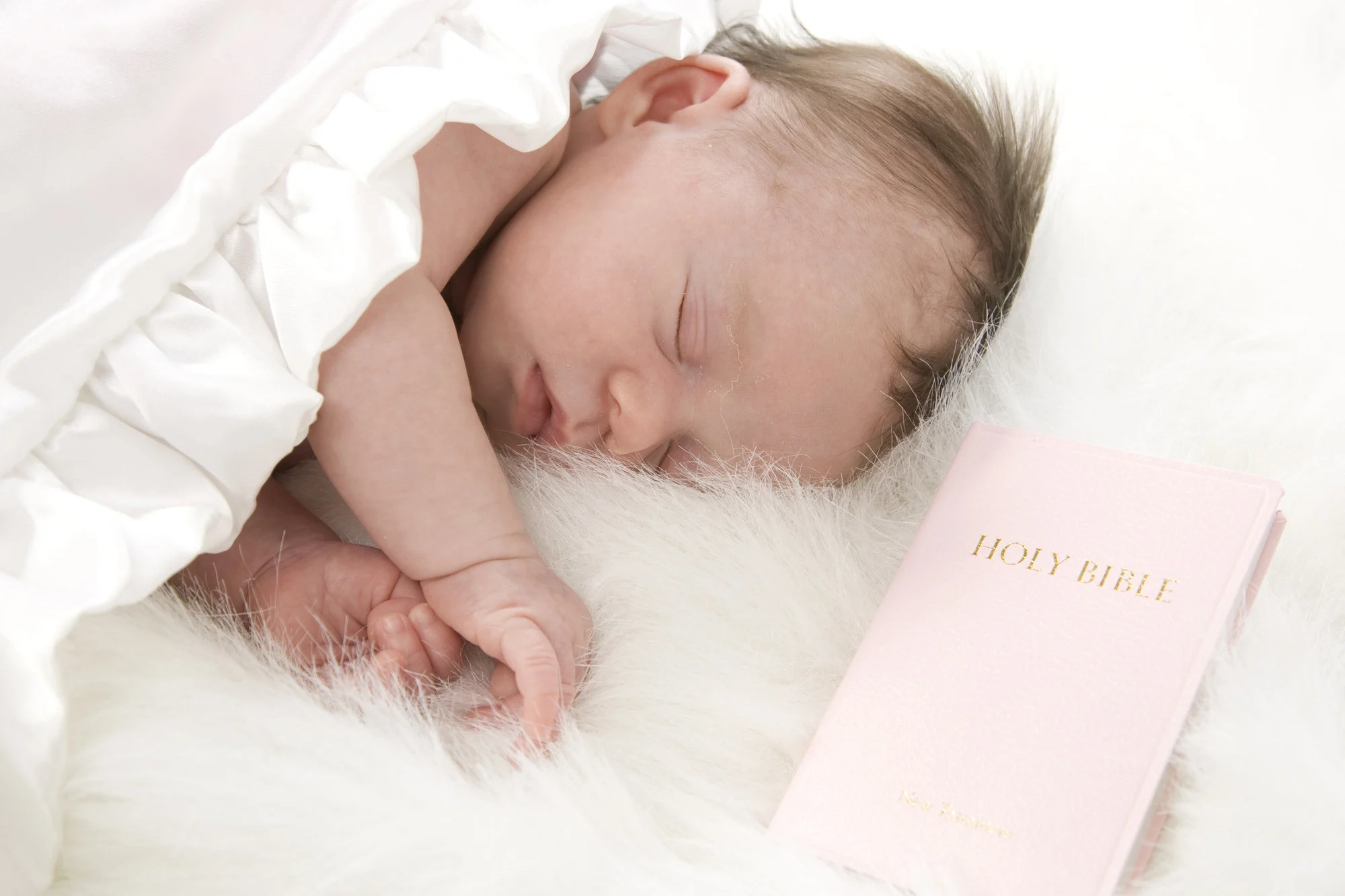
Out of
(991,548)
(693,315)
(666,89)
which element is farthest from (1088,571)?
(666,89)

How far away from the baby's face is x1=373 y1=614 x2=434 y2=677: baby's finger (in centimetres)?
24

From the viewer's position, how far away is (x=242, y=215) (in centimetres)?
82

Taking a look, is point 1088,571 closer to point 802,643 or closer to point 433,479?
point 802,643

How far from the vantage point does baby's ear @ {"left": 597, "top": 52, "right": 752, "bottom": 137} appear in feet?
3.50

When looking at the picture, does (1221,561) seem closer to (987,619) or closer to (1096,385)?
(987,619)

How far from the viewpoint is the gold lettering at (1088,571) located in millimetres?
792

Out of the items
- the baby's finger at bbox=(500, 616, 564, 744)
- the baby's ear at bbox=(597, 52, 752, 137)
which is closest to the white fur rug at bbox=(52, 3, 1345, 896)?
the baby's finger at bbox=(500, 616, 564, 744)

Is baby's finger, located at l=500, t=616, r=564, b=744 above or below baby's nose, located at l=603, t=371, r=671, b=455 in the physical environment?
below

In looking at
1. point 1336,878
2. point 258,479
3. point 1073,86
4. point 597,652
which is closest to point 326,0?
point 258,479

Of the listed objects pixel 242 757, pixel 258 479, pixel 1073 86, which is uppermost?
pixel 1073 86

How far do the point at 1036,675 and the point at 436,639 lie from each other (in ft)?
1.36

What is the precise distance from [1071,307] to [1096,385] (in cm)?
10

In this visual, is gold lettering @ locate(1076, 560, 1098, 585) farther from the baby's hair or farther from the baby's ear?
the baby's ear

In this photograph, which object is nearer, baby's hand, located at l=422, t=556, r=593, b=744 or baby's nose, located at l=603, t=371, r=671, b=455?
baby's hand, located at l=422, t=556, r=593, b=744
